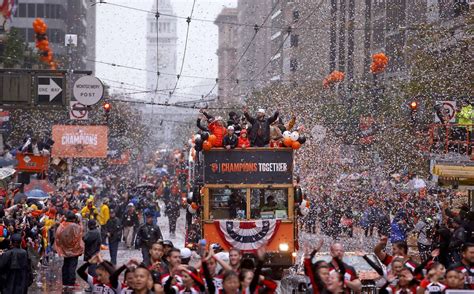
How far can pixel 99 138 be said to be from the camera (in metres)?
45.9

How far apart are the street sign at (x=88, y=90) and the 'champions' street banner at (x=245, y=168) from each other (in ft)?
45.4

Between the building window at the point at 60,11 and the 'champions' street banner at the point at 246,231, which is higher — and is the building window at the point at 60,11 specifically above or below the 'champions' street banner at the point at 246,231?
Result: above

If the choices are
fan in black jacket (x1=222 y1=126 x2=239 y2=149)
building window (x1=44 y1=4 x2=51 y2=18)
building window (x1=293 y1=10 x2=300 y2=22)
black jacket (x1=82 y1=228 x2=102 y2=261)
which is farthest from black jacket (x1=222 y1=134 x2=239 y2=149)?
building window (x1=44 y1=4 x2=51 y2=18)

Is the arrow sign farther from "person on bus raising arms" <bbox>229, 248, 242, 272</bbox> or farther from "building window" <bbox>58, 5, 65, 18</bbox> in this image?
"building window" <bbox>58, 5, 65, 18</bbox>

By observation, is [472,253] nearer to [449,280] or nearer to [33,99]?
[449,280]

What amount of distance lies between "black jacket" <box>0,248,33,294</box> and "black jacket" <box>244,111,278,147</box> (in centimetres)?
663

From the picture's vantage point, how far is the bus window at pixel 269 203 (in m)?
23.5

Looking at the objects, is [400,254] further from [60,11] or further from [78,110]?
[60,11]

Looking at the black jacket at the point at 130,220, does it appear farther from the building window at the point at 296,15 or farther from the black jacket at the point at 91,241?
the building window at the point at 296,15

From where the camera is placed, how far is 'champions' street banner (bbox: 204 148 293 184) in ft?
76.9

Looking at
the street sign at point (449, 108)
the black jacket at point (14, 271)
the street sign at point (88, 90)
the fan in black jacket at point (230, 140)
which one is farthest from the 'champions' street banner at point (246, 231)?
the street sign at point (88, 90)

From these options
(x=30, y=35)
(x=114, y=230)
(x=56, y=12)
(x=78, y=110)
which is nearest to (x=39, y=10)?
(x=56, y=12)

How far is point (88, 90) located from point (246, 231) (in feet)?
48.9

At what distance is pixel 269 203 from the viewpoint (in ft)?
77.6
